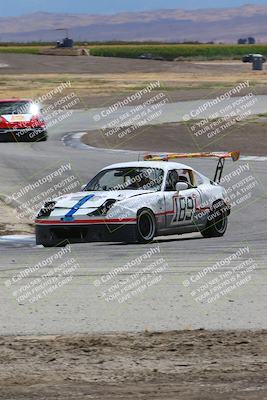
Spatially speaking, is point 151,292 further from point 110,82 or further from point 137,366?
point 110,82

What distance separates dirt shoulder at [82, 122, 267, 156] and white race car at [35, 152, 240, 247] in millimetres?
14472

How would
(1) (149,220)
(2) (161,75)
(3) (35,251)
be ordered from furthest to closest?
(2) (161,75) → (1) (149,220) → (3) (35,251)

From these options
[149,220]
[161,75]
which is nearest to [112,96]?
[161,75]

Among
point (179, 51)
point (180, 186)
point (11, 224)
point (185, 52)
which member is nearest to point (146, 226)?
point (180, 186)

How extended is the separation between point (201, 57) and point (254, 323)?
110m

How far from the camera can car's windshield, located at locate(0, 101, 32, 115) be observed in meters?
36.3

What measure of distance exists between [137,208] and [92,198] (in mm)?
758

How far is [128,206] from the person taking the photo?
15.9m

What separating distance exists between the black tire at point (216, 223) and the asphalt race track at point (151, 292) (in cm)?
25

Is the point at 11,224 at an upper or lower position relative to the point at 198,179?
lower

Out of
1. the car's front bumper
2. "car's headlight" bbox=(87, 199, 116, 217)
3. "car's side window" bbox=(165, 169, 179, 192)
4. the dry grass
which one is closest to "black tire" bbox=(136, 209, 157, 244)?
the car's front bumper

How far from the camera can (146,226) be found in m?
16.3

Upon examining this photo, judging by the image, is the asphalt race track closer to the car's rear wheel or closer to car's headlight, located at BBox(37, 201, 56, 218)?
the car's rear wheel

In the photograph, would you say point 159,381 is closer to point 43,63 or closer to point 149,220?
point 149,220
